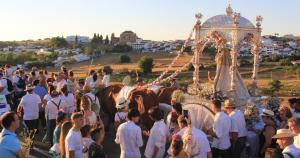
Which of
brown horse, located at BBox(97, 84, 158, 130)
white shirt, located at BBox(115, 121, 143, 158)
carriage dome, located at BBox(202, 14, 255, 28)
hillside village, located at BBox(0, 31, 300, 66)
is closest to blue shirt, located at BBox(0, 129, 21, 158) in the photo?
white shirt, located at BBox(115, 121, 143, 158)

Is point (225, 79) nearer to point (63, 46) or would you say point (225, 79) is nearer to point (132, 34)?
point (63, 46)

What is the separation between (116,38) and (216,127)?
15588 centimetres

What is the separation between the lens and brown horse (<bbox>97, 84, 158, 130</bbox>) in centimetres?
1113

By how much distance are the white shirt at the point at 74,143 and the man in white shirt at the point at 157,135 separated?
1.29 m

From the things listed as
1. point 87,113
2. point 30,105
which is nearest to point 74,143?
point 87,113

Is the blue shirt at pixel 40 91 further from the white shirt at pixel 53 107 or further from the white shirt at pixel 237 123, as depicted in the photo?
the white shirt at pixel 237 123

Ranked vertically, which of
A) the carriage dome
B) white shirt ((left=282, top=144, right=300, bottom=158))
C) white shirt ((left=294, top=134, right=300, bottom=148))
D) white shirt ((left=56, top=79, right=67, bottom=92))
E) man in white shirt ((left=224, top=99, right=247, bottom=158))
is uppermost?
the carriage dome

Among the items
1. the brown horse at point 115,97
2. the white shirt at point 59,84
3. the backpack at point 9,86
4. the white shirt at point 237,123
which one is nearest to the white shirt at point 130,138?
the white shirt at point 237,123

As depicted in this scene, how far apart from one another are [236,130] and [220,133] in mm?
539

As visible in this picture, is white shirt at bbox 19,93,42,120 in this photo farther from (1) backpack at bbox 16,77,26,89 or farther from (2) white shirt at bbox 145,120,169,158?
(2) white shirt at bbox 145,120,169,158

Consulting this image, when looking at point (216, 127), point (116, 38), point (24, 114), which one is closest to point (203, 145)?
point (216, 127)

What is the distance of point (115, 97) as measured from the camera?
13.1 m

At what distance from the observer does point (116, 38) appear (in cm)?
16262

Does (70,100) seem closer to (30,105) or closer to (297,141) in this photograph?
(30,105)
